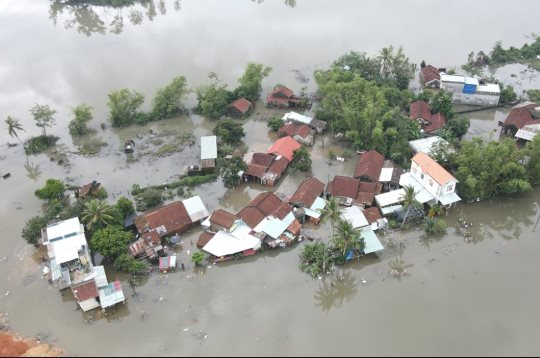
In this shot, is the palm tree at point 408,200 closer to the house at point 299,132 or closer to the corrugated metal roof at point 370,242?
the corrugated metal roof at point 370,242

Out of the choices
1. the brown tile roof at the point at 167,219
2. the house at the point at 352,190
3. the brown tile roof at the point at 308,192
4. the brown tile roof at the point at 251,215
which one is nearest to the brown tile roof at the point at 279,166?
the brown tile roof at the point at 308,192

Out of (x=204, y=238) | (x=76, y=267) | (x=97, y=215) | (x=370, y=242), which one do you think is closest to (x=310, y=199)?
(x=370, y=242)

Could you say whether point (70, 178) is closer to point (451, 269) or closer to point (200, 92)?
point (200, 92)

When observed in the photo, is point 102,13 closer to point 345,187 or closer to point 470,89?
point 345,187

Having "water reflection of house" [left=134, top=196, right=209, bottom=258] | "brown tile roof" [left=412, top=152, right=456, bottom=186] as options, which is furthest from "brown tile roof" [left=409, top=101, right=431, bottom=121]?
"water reflection of house" [left=134, top=196, right=209, bottom=258]

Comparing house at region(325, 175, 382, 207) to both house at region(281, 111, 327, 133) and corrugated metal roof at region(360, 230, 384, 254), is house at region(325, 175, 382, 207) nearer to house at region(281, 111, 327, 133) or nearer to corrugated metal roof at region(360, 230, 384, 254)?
corrugated metal roof at region(360, 230, 384, 254)

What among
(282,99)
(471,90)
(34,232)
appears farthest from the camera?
(282,99)
